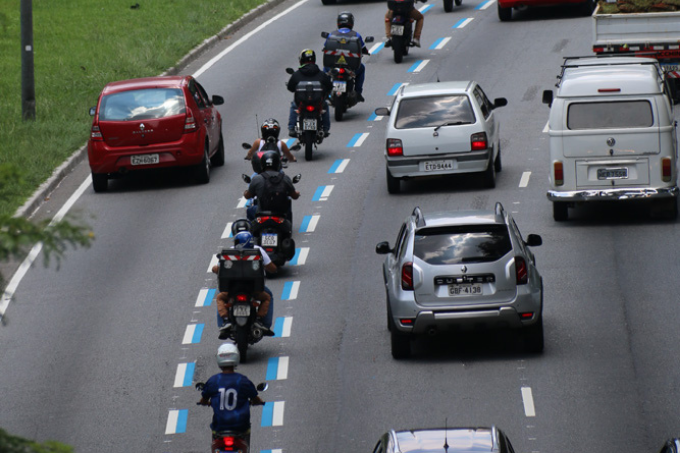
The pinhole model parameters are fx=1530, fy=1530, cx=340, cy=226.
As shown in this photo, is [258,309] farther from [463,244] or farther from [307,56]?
[307,56]

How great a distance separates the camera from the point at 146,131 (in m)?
25.3

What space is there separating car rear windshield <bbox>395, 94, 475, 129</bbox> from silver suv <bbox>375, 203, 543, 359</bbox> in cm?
770

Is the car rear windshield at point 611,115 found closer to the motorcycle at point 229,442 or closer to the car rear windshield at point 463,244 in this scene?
the car rear windshield at point 463,244

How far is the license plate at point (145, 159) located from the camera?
25.4 m

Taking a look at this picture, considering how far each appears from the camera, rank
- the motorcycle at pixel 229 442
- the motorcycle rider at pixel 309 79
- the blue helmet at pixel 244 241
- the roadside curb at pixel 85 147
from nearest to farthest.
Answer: the motorcycle at pixel 229 442 → the blue helmet at pixel 244 241 → the roadside curb at pixel 85 147 → the motorcycle rider at pixel 309 79

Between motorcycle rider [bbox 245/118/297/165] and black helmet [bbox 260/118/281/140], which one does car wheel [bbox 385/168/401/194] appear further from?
black helmet [bbox 260/118/281/140]

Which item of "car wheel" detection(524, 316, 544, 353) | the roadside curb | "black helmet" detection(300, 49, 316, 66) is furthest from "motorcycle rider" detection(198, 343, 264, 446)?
"black helmet" detection(300, 49, 316, 66)

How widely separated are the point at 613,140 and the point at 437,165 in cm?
322

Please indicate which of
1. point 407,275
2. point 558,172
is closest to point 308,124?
Result: point 558,172

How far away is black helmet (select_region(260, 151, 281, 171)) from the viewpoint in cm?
2047

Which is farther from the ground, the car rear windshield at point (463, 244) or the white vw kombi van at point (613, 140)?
the car rear windshield at point (463, 244)

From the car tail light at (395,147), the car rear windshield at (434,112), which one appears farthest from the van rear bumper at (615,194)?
the car tail light at (395,147)

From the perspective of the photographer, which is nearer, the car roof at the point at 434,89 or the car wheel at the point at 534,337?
the car wheel at the point at 534,337

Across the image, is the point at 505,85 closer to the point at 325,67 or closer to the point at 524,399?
the point at 325,67
